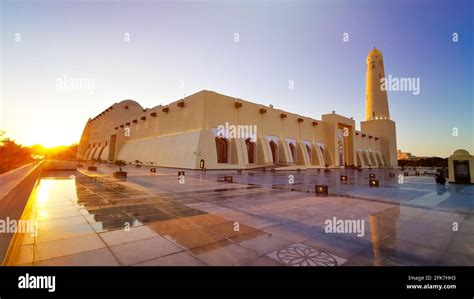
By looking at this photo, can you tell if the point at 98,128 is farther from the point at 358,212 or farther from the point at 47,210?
the point at 358,212

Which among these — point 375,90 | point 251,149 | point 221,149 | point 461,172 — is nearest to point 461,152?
point 461,172

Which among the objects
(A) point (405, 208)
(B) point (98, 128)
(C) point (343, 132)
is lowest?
(A) point (405, 208)

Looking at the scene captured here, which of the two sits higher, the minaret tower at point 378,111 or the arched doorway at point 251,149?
the minaret tower at point 378,111

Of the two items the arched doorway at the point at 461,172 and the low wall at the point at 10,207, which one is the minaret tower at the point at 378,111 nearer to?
the arched doorway at the point at 461,172

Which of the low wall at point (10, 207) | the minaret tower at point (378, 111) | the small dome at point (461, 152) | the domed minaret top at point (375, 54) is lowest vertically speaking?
the low wall at point (10, 207)

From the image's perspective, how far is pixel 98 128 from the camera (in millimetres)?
65750

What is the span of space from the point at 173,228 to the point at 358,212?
450cm

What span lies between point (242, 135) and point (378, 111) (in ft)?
152

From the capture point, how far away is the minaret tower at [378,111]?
55625 millimetres

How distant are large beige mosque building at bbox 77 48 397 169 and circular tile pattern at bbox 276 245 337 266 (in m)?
15.8

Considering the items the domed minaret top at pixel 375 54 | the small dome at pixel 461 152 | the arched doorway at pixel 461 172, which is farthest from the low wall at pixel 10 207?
the domed minaret top at pixel 375 54

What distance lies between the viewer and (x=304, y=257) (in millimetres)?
2686
